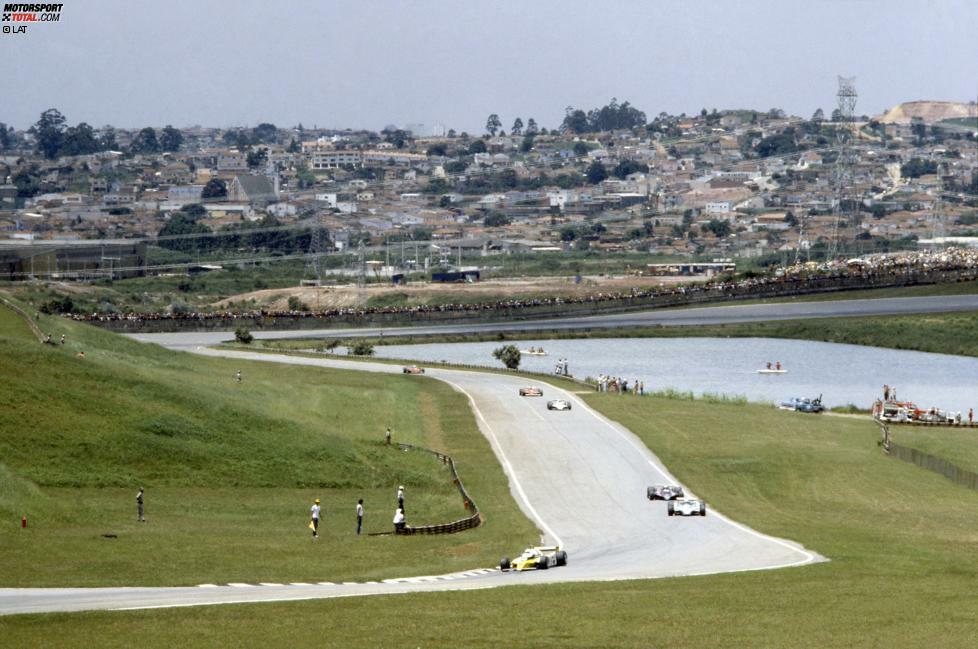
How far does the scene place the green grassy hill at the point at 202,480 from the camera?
1559 inches

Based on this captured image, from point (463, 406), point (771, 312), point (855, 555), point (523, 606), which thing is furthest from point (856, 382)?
point (523, 606)

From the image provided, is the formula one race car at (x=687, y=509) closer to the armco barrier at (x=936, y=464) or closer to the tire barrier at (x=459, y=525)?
the tire barrier at (x=459, y=525)

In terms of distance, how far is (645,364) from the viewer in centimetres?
12375

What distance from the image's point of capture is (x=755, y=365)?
122688 mm

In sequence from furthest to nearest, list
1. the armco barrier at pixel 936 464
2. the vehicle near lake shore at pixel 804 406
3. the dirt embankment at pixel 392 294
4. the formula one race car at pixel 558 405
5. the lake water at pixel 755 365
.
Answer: the dirt embankment at pixel 392 294, the lake water at pixel 755 365, the vehicle near lake shore at pixel 804 406, the formula one race car at pixel 558 405, the armco barrier at pixel 936 464

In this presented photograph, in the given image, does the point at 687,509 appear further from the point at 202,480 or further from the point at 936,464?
the point at 936,464

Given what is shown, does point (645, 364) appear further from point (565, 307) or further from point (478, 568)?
point (478, 568)

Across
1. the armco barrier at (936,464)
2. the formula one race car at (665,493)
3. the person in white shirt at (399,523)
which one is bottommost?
the armco barrier at (936,464)

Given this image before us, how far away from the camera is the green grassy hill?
3959cm

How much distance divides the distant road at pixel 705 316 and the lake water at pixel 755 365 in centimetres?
904

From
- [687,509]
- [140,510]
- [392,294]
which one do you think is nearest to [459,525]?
[687,509]

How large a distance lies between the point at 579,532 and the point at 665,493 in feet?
22.3

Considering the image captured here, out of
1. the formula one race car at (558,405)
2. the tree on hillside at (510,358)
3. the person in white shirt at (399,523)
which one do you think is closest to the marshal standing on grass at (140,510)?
the person in white shirt at (399,523)

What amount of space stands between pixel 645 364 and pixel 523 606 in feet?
299
